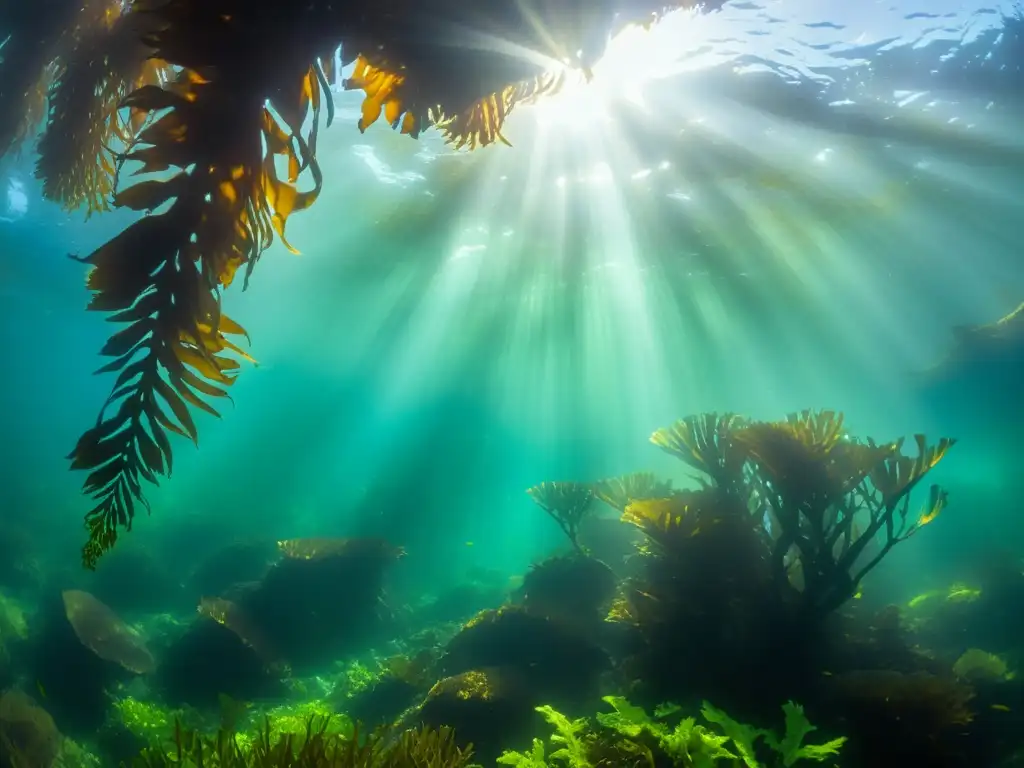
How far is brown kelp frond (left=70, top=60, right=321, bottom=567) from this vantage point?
147 cm

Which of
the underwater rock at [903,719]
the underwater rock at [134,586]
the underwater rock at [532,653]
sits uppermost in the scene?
the underwater rock at [903,719]

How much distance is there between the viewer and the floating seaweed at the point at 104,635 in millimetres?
9086

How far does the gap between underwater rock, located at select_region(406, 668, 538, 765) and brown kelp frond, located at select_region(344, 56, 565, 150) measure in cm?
543

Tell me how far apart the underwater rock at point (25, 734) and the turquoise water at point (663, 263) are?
603 centimetres

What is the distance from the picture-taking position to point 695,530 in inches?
246

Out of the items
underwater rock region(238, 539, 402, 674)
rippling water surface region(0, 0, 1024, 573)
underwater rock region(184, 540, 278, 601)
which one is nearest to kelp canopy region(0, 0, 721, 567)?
rippling water surface region(0, 0, 1024, 573)

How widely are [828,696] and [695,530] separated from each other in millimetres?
1927

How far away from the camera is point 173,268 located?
1.58 metres

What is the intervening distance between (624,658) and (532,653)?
4.63 ft

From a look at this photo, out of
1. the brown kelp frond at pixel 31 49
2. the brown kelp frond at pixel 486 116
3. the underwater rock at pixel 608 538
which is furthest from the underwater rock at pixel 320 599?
the brown kelp frond at pixel 486 116

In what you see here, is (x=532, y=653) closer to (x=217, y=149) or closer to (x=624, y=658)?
(x=624, y=658)

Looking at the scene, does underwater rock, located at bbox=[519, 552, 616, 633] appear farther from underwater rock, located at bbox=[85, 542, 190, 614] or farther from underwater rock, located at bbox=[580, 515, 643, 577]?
underwater rock, located at bbox=[85, 542, 190, 614]

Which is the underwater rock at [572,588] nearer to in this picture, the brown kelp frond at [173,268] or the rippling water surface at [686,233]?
the brown kelp frond at [173,268]

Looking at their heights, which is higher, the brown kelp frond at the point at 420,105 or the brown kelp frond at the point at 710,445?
the brown kelp frond at the point at 710,445
